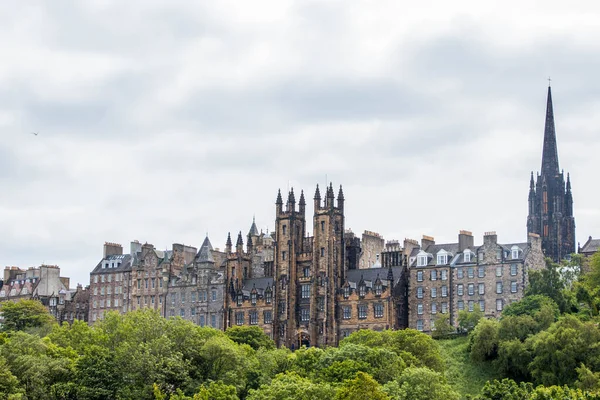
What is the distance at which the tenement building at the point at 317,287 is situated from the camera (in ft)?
449

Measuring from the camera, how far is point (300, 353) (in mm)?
105688

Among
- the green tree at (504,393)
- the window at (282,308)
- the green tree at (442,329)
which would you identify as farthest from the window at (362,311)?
the green tree at (504,393)

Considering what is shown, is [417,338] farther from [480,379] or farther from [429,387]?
[429,387]

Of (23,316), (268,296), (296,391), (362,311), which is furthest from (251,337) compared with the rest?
(296,391)

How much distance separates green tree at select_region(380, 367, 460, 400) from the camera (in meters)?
88.7

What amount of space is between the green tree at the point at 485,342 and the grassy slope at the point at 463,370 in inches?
43.0

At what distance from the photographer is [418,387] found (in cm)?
8950

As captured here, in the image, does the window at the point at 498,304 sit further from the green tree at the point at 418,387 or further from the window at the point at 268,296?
the green tree at the point at 418,387

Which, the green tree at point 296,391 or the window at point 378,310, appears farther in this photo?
the window at point 378,310

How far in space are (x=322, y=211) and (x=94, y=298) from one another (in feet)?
139

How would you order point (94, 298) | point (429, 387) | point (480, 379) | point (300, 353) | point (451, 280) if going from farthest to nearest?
point (94, 298) < point (451, 280) < point (480, 379) < point (300, 353) < point (429, 387)

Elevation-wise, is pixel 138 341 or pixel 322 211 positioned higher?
pixel 322 211

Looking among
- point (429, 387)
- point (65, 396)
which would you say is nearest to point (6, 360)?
point (65, 396)

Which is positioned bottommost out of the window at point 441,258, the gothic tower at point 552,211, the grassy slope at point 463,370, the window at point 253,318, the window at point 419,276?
the grassy slope at point 463,370
